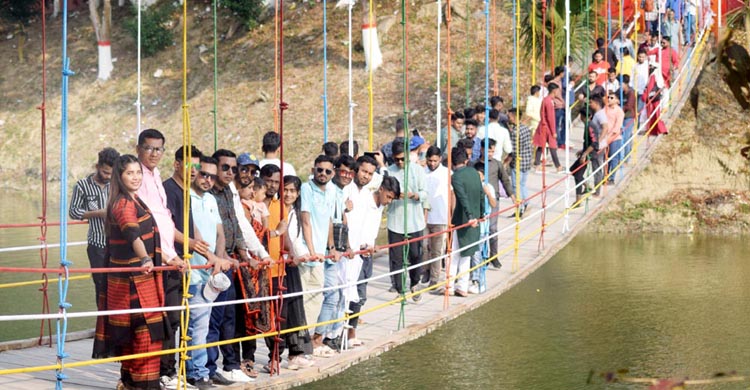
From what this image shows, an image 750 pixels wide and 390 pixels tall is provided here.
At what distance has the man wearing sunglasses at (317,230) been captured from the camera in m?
7.58

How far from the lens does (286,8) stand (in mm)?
26453

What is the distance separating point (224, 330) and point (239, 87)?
17.3 meters

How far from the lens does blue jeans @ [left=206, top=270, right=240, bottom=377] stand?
6.85 meters

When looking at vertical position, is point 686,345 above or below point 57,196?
below

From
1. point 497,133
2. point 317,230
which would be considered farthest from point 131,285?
point 497,133

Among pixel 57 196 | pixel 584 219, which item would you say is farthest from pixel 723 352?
pixel 57 196

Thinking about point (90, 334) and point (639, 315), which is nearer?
point (90, 334)

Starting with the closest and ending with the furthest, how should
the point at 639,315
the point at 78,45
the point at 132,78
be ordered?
the point at 639,315 → the point at 132,78 → the point at 78,45

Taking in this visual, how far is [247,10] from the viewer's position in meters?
25.3

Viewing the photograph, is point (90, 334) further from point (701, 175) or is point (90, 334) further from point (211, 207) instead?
point (701, 175)

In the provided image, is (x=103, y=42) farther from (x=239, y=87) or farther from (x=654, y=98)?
(x=654, y=98)

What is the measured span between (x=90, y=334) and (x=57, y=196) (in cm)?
1393

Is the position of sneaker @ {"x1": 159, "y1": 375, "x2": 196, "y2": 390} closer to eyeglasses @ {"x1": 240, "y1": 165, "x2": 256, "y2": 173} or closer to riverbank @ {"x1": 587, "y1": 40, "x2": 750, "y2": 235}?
eyeglasses @ {"x1": 240, "y1": 165, "x2": 256, "y2": 173}

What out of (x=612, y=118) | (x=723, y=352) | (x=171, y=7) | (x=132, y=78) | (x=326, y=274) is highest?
(x=171, y=7)
